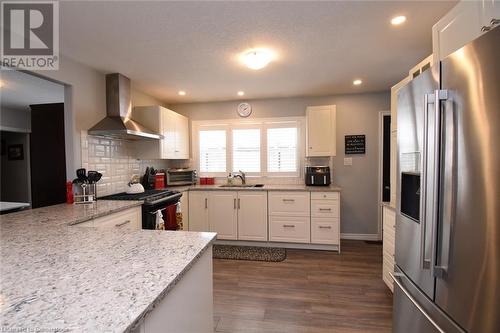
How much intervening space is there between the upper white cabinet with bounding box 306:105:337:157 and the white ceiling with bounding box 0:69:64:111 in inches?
131

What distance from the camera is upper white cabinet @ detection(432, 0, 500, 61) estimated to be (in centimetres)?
110

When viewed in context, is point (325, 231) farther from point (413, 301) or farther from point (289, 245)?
point (413, 301)

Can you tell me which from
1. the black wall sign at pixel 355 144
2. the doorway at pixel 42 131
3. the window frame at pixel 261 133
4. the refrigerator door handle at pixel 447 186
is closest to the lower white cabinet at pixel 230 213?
the window frame at pixel 261 133

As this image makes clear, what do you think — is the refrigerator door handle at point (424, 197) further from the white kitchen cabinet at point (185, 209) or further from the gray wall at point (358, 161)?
the white kitchen cabinet at point (185, 209)

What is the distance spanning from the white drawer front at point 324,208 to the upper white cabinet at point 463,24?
2.21m

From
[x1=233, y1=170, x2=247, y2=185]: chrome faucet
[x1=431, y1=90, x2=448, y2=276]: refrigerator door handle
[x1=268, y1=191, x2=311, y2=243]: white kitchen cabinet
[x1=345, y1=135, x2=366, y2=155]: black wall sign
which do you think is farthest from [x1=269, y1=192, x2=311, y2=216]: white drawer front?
[x1=431, y1=90, x2=448, y2=276]: refrigerator door handle

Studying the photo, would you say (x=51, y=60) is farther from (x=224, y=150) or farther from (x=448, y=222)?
(x=448, y=222)

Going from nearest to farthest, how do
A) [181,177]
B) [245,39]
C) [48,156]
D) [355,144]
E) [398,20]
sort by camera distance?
[398,20] → [245,39] → [48,156] → [355,144] → [181,177]

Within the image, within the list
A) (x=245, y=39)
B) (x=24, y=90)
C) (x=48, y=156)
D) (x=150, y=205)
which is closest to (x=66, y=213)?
(x=150, y=205)

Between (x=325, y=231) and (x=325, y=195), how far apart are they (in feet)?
1.71

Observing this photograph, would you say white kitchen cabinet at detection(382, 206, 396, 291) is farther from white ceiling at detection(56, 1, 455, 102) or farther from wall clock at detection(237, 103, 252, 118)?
wall clock at detection(237, 103, 252, 118)

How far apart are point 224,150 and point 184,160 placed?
80cm

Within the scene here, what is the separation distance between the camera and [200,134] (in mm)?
4328

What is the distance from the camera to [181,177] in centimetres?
407
